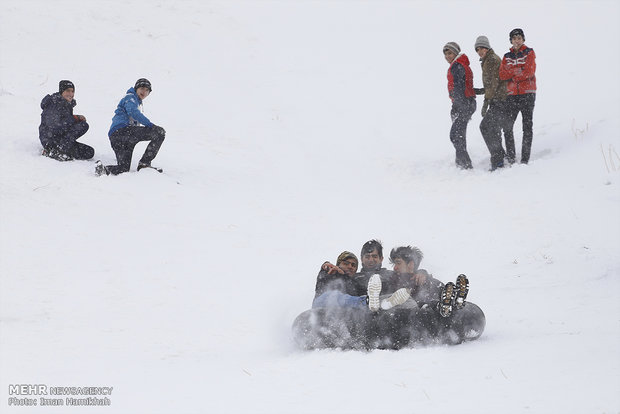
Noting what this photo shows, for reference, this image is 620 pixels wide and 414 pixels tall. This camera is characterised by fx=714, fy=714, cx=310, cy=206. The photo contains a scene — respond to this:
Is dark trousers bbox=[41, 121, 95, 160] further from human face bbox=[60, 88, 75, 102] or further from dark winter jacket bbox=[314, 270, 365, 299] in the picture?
dark winter jacket bbox=[314, 270, 365, 299]

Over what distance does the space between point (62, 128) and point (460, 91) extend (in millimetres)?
6546

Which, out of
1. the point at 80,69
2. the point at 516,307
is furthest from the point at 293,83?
the point at 516,307

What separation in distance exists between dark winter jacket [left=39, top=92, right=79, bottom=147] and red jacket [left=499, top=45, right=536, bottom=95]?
700 cm

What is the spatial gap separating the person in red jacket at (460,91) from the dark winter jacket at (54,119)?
6.26 m

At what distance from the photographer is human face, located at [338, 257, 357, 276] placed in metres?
7.38

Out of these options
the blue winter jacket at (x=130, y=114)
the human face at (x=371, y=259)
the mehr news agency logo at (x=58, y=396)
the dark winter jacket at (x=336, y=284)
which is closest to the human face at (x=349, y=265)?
the dark winter jacket at (x=336, y=284)

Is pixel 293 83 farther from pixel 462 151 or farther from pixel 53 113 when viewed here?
pixel 53 113

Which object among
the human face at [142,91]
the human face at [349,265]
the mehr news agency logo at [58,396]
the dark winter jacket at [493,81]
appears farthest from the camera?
the dark winter jacket at [493,81]

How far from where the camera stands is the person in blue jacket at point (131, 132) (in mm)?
10992

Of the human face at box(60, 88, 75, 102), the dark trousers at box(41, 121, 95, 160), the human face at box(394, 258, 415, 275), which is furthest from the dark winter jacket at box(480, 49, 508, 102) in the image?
the human face at box(60, 88, 75, 102)

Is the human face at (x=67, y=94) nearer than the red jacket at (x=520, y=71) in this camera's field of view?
Yes

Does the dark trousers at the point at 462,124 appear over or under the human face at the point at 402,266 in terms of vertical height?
over

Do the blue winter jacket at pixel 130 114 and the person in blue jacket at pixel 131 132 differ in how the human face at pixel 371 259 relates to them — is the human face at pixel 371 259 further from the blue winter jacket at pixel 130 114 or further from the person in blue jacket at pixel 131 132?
the blue winter jacket at pixel 130 114

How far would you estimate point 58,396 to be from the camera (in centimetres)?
540
